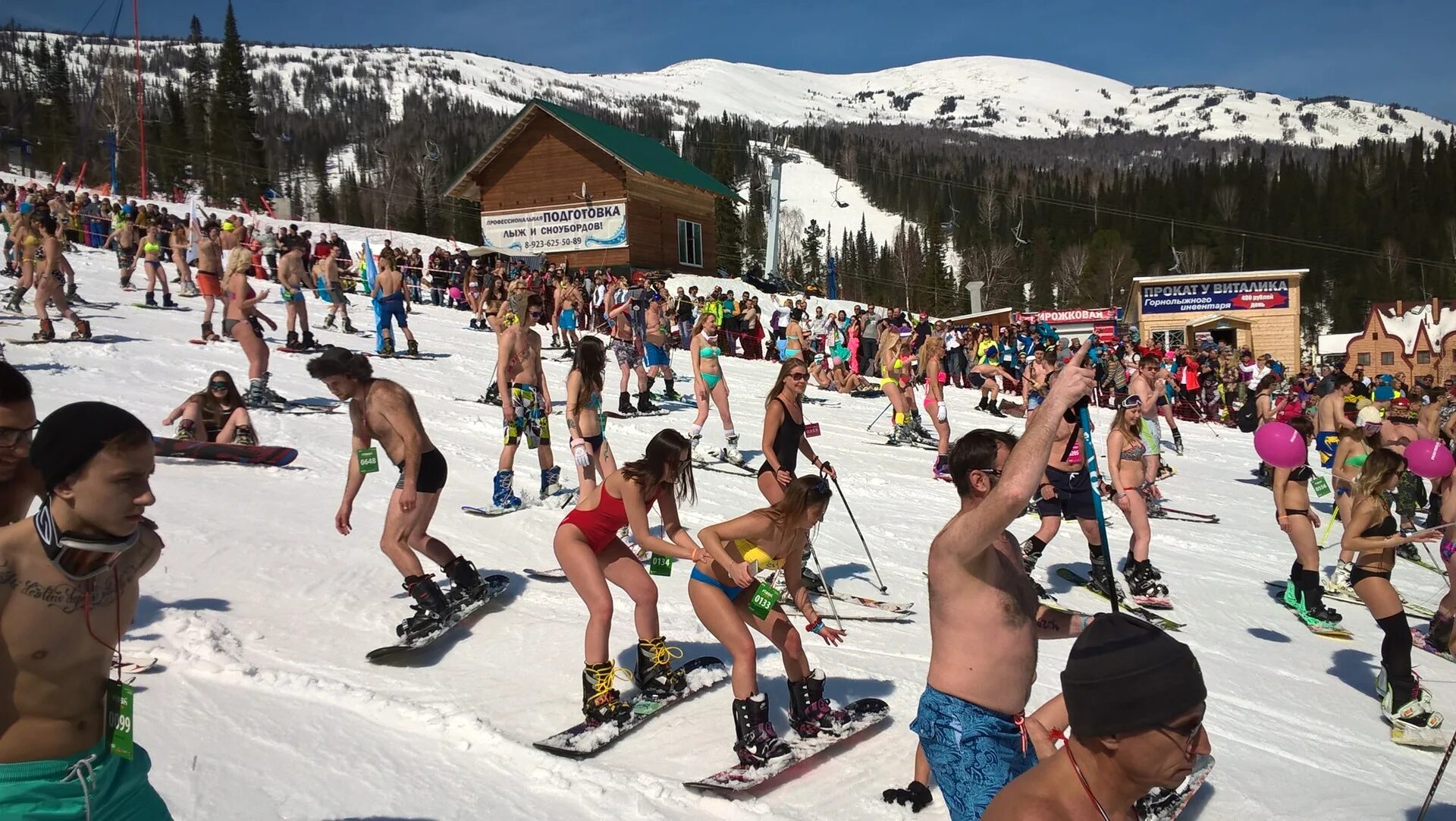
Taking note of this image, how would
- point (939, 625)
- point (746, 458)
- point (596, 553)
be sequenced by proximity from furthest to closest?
point (746, 458) → point (596, 553) → point (939, 625)

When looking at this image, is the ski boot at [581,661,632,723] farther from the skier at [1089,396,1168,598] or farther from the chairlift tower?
the chairlift tower

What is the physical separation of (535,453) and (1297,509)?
26.7ft

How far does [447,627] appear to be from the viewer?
5855 millimetres

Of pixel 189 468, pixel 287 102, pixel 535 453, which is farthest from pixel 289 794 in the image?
pixel 287 102

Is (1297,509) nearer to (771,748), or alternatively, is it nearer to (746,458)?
(771,748)

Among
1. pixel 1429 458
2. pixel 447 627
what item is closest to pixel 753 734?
pixel 447 627

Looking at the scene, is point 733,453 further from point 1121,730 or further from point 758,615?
point 1121,730

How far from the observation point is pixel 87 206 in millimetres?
27641

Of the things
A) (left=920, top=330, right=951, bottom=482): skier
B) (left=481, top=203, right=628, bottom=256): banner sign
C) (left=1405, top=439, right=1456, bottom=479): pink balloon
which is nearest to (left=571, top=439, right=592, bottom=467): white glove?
(left=920, top=330, right=951, bottom=482): skier

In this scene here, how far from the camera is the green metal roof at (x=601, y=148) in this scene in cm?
3494

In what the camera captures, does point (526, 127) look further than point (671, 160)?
No

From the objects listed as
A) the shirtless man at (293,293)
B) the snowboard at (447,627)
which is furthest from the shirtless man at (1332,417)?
the shirtless man at (293,293)

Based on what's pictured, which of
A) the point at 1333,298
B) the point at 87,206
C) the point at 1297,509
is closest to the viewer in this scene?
the point at 1297,509

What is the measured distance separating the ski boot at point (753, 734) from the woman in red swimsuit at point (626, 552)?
2.46ft
